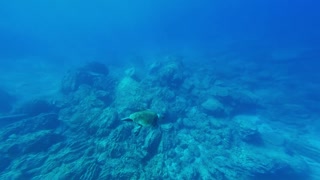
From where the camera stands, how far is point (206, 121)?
14.0 m

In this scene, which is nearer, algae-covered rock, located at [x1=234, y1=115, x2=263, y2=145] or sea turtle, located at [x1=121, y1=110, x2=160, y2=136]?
sea turtle, located at [x1=121, y1=110, x2=160, y2=136]

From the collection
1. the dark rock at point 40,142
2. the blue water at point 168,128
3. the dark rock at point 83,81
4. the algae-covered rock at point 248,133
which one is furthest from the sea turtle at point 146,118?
the dark rock at point 83,81

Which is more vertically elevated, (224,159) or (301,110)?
(224,159)

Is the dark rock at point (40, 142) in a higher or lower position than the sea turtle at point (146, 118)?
higher

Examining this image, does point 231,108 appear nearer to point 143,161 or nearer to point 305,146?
point 305,146

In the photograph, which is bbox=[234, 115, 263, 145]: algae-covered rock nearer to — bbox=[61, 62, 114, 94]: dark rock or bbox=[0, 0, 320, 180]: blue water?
bbox=[0, 0, 320, 180]: blue water

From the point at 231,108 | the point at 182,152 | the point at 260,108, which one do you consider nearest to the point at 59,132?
the point at 182,152

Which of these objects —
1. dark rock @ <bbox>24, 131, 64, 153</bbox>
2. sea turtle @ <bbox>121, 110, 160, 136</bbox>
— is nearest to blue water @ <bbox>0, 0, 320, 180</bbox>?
dark rock @ <bbox>24, 131, 64, 153</bbox>

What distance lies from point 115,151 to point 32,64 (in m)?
30.0

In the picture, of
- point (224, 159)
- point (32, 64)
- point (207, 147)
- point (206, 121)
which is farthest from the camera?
point (32, 64)

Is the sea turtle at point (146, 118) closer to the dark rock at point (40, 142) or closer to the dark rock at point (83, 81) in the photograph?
the dark rock at point (40, 142)

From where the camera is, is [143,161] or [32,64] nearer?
[143,161]

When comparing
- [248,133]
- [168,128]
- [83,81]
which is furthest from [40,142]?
[248,133]

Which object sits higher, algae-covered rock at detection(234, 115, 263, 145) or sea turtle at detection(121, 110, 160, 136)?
sea turtle at detection(121, 110, 160, 136)
